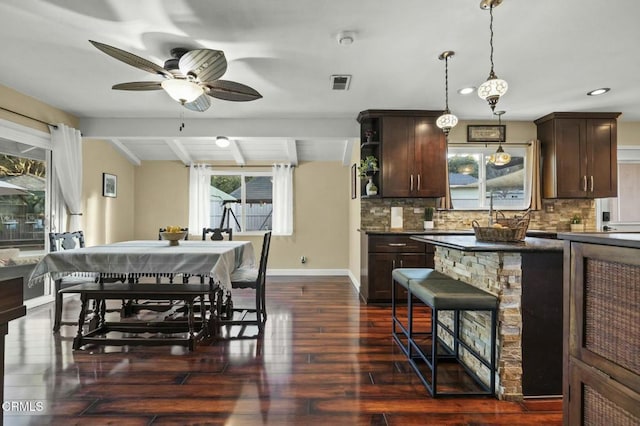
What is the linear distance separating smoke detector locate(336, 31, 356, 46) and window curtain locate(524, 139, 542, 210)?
11.3 feet

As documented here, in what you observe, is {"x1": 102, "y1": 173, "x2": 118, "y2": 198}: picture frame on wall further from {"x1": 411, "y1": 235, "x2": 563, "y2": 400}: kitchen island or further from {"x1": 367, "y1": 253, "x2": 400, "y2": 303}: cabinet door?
{"x1": 411, "y1": 235, "x2": 563, "y2": 400}: kitchen island

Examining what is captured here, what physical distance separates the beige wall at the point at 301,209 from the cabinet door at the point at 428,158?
77.7 inches

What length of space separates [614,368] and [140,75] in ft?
12.7

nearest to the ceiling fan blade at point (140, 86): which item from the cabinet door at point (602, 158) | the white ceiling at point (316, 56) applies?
the white ceiling at point (316, 56)

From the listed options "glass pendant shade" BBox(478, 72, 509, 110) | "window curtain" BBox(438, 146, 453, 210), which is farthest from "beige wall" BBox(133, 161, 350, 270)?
"glass pendant shade" BBox(478, 72, 509, 110)

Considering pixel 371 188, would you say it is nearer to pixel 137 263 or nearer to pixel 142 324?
pixel 137 263

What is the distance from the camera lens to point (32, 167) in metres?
4.16

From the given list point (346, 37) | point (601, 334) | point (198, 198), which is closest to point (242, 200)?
point (198, 198)

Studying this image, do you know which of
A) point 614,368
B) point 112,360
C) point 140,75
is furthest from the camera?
point 140,75

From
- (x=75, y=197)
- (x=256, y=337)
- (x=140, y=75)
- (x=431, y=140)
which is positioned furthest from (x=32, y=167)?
(x=431, y=140)

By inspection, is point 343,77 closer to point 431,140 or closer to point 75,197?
point 431,140

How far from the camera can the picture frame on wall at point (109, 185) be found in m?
5.40

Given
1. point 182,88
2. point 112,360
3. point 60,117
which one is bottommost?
point 112,360

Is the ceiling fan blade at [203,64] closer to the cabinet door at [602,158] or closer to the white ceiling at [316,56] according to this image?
the white ceiling at [316,56]
